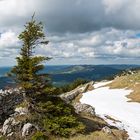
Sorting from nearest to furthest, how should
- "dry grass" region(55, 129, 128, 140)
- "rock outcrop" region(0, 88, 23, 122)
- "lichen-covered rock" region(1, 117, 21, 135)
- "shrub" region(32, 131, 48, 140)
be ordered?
"shrub" region(32, 131, 48, 140) → "lichen-covered rock" region(1, 117, 21, 135) → "dry grass" region(55, 129, 128, 140) → "rock outcrop" region(0, 88, 23, 122)

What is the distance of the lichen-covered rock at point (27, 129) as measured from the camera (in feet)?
105

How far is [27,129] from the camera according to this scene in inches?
1271

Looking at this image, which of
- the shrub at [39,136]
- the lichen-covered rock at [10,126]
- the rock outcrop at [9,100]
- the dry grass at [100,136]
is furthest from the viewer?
the rock outcrop at [9,100]

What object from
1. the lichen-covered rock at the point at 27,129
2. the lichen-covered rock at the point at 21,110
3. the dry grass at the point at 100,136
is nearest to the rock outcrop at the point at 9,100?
the lichen-covered rock at the point at 21,110

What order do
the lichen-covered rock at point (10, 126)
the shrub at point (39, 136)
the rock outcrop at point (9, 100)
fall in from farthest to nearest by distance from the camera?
the rock outcrop at point (9, 100) < the lichen-covered rock at point (10, 126) < the shrub at point (39, 136)

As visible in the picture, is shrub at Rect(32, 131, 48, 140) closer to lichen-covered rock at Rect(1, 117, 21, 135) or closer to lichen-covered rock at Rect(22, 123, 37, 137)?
lichen-covered rock at Rect(22, 123, 37, 137)

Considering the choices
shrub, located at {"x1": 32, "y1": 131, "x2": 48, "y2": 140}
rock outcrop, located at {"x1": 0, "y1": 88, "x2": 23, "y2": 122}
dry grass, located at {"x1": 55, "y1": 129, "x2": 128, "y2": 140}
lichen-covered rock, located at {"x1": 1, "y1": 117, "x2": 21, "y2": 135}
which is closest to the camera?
shrub, located at {"x1": 32, "y1": 131, "x2": 48, "y2": 140}

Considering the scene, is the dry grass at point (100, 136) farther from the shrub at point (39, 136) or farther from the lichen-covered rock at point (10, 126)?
the lichen-covered rock at point (10, 126)

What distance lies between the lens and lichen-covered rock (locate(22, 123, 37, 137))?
32.1 meters

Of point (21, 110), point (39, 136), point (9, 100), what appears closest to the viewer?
point (39, 136)

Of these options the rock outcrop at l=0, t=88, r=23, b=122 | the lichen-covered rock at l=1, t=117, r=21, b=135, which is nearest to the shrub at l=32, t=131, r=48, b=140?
the lichen-covered rock at l=1, t=117, r=21, b=135

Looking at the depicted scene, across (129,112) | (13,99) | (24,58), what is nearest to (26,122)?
(13,99)

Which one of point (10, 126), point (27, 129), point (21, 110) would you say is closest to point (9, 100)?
point (21, 110)

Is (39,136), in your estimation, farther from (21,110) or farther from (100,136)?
(100,136)
